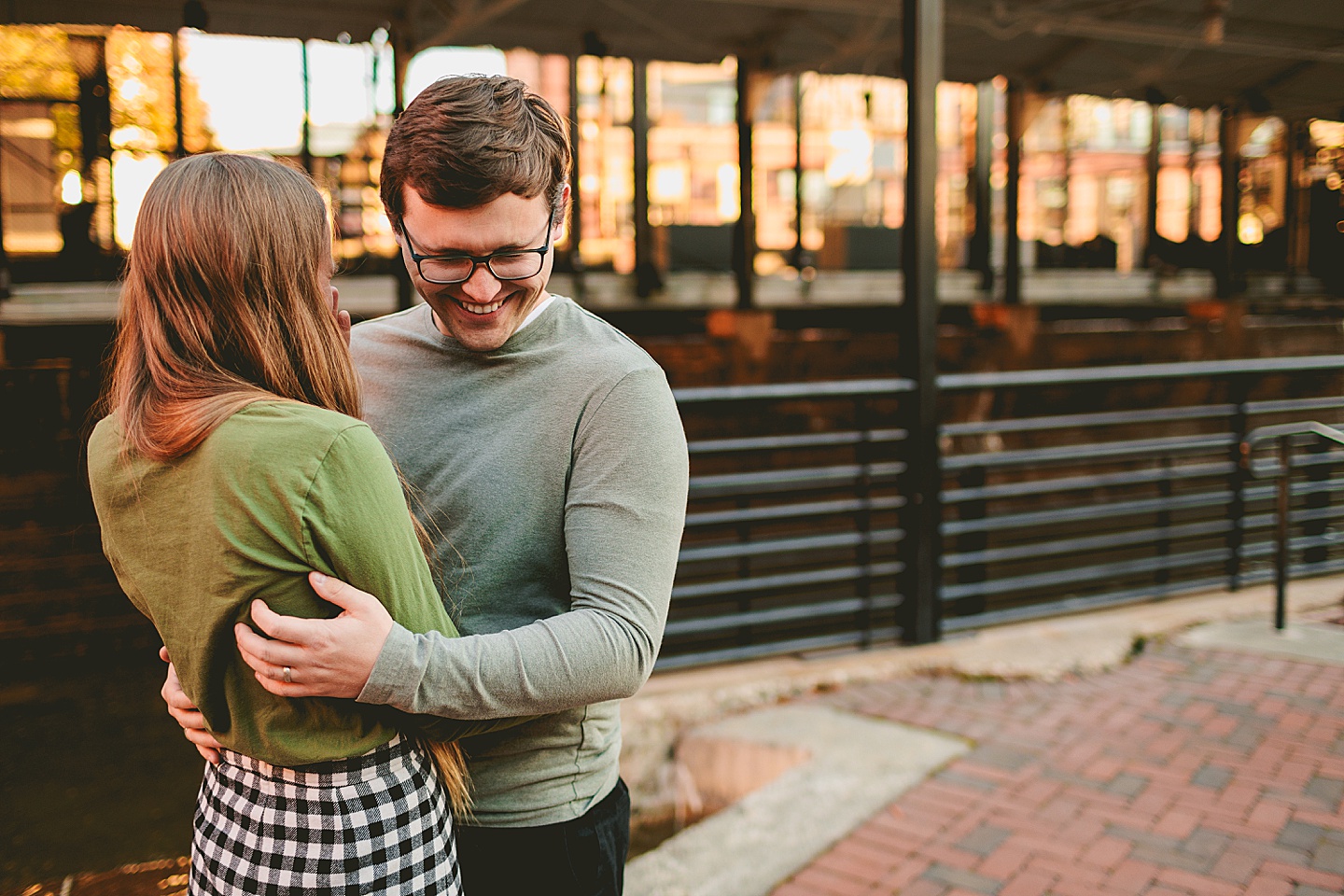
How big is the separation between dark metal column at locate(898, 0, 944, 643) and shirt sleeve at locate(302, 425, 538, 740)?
3769mm

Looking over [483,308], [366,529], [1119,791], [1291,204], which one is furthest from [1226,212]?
[366,529]

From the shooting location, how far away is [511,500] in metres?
1.32

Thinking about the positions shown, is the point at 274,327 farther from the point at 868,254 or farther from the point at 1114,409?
the point at 868,254

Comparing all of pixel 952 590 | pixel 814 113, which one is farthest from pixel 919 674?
pixel 814 113

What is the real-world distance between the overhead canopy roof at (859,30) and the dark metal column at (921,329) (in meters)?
4.77

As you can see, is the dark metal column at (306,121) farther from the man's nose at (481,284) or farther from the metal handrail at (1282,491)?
the man's nose at (481,284)

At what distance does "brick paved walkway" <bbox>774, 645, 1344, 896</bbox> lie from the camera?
2.77m

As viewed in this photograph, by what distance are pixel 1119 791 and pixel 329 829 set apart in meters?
2.78

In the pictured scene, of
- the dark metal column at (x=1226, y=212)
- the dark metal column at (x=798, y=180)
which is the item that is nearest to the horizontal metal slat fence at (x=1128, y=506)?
the dark metal column at (x=798, y=180)

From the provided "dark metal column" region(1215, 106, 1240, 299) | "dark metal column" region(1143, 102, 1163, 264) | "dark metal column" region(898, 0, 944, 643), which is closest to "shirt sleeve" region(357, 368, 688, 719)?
"dark metal column" region(898, 0, 944, 643)

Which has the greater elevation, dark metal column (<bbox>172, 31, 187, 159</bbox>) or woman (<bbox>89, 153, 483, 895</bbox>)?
dark metal column (<bbox>172, 31, 187, 159</bbox>)

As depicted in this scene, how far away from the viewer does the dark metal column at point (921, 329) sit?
4.63 metres

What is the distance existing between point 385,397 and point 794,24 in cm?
944

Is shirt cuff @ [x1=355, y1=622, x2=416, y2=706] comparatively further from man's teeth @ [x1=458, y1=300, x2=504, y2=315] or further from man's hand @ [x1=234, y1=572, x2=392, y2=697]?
man's teeth @ [x1=458, y1=300, x2=504, y2=315]
